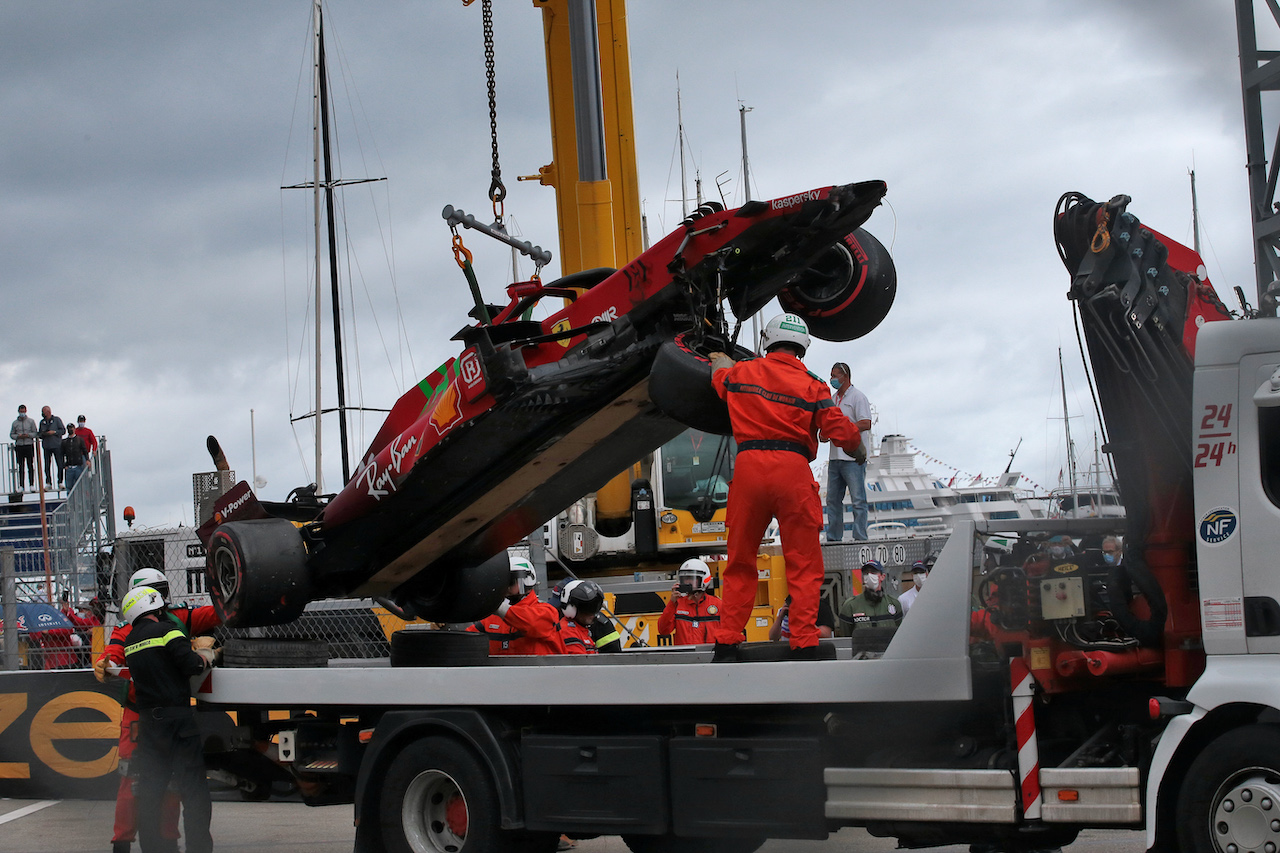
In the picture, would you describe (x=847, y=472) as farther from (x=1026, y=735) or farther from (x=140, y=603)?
(x=1026, y=735)

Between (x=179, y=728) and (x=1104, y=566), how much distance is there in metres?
5.45

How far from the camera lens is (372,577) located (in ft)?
27.7

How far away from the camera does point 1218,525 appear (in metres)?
5.26

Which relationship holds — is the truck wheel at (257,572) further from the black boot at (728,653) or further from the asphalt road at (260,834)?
the black boot at (728,653)

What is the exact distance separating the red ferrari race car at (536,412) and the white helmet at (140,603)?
1.66 ft

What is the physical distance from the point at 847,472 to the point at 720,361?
623cm

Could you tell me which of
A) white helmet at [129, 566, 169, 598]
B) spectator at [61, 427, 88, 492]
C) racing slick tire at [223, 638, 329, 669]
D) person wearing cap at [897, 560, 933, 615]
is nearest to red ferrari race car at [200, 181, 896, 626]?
racing slick tire at [223, 638, 329, 669]

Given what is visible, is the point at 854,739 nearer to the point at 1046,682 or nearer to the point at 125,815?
the point at 1046,682

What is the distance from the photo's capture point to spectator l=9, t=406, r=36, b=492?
71.1 ft

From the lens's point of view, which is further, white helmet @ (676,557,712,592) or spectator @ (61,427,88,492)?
spectator @ (61,427,88,492)

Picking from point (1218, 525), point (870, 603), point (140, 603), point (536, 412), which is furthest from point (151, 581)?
point (1218, 525)

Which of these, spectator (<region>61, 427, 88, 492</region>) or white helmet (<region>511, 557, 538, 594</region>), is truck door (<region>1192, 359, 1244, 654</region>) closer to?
white helmet (<region>511, 557, 538, 594</region>)

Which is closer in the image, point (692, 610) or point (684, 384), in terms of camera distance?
point (684, 384)

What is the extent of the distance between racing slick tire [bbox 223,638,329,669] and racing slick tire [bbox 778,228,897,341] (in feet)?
11.7
